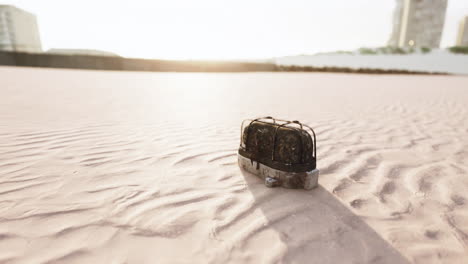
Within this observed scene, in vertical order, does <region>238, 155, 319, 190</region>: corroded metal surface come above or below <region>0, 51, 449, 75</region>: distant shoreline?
below

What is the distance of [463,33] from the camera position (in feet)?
211

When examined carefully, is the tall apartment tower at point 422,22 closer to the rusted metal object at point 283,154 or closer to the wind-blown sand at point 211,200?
the wind-blown sand at point 211,200

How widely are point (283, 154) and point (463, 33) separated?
90949 mm

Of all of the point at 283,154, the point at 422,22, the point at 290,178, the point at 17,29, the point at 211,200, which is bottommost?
the point at 211,200

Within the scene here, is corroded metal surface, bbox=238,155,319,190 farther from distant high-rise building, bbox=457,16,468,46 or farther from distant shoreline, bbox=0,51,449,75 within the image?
A: distant high-rise building, bbox=457,16,468,46

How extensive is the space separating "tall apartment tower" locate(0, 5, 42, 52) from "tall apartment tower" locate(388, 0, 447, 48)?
291ft

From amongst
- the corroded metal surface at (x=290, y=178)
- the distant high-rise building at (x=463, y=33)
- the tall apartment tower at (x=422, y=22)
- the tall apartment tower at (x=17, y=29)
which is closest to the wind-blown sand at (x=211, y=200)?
the corroded metal surface at (x=290, y=178)

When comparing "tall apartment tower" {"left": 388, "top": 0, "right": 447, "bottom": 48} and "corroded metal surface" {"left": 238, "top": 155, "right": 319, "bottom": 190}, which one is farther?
"tall apartment tower" {"left": 388, "top": 0, "right": 447, "bottom": 48}

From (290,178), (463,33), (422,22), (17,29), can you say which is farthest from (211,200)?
(463,33)

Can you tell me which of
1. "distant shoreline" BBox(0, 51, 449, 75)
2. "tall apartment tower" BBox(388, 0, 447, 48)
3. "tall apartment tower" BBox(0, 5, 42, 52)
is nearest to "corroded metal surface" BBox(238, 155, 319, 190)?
"distant shoreline" BBox(0, 51, 449, 75)

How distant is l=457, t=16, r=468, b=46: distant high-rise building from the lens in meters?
62.7

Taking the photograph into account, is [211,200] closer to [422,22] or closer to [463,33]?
[422,22]

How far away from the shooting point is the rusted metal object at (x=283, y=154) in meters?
2.07

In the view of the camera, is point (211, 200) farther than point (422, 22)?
No
